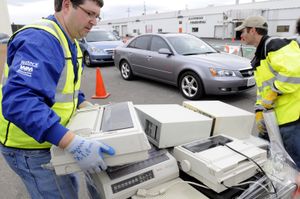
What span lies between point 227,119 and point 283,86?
0.59m

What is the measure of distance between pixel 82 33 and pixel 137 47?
19.8 feet

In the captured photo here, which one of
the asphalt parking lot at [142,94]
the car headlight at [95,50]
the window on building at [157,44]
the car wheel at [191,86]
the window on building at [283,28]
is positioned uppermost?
the window on building at [283,28]

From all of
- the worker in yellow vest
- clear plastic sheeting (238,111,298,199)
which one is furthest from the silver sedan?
clear plastic sheeting (238,111,298,199)

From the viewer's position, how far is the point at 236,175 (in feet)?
4.38

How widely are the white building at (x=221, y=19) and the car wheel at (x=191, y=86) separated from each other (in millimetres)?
8065

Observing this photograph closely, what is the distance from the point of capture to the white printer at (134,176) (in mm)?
1291

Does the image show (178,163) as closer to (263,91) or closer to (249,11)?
(263,91)

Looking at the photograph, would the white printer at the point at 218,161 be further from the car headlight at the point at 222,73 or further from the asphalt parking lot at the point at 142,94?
the car headlight at the point at 222,73

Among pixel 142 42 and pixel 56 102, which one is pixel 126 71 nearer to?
pixel 142 42

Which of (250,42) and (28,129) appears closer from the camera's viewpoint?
(28,129)

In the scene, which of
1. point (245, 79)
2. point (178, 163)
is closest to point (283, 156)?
point (178, 163)

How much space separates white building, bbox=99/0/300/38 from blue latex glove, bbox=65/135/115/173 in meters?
12.6

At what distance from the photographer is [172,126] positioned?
1.53 metres

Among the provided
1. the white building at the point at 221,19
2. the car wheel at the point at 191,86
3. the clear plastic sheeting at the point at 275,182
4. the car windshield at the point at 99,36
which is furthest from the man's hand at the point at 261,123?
the white building at the point at 221,19
